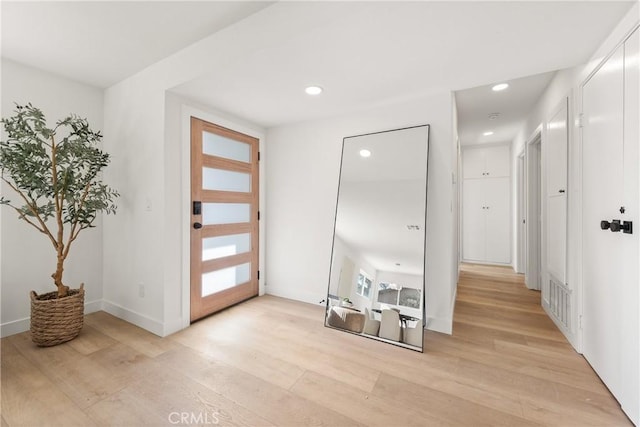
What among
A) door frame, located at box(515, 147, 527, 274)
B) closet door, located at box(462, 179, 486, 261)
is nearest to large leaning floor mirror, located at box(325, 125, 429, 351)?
door frame, located at box(515, 147, 527, 274)

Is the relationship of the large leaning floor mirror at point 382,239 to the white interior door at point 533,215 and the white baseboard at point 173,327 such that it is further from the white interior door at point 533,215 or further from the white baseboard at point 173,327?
the white interior door at point 533,215

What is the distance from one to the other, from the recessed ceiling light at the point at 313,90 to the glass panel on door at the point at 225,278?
2021 mm

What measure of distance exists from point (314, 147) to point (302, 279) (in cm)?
159

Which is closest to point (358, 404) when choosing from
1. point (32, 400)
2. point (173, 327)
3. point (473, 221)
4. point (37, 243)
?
point (173, 327)

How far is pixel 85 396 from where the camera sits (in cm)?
151

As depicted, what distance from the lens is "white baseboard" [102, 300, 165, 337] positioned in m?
2.27

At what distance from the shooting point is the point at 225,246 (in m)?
2.85

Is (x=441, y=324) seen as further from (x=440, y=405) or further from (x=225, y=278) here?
(x=225, y=278)

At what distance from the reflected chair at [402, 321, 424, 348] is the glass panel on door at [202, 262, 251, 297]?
1.88m

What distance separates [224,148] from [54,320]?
205 cm

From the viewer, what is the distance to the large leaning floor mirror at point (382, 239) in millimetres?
2230

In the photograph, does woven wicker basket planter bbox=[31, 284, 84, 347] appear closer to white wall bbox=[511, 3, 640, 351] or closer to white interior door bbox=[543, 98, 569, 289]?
white wall bbox=[511, 3, 640, 351]

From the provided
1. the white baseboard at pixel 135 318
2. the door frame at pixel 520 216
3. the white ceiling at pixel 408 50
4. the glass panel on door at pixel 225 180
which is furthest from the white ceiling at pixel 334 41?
the door frame at pixel 520 216

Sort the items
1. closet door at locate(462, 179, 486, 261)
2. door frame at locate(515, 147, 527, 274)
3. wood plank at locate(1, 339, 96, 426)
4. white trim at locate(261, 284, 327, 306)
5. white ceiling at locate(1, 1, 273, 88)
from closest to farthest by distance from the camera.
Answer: wood plank at locate(1, 339, 96, 426) < white ceiling at locate(1, 1, 273, 88) < white trim at locate(261, 284, 327, 306) < door frame at locate(515, 147, 527, 274) < closet door at locate(462, 179, 486, 261)
